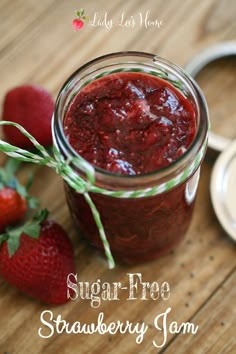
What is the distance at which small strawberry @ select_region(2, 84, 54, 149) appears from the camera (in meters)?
1.17

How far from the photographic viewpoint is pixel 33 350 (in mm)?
1066

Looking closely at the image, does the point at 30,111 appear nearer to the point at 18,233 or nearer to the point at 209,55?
the point at 18,233

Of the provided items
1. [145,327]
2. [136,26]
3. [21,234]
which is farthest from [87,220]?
[136,26]

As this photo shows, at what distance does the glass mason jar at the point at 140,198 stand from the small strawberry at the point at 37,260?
6cm

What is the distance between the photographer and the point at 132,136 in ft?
3.03

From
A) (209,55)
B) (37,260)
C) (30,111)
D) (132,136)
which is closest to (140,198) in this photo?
(132,136)

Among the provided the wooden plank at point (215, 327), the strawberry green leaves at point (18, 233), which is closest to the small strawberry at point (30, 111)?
the strawberry green leaves at point (18, 233)

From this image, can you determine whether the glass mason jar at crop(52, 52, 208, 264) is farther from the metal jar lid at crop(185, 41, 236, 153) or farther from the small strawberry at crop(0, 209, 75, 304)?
the metal jar lid at crop(185, 41, 236, 153)

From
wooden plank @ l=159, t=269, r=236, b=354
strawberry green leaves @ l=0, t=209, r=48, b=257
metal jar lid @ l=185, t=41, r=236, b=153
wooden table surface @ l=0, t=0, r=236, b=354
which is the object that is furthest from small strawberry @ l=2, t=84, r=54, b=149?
wooden plank @ l=159, t=269, r=236, b=354

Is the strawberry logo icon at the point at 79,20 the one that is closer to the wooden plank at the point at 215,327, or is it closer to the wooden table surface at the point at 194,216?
the wooden table surface at the point at 194,216

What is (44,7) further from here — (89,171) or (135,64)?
(89,171)

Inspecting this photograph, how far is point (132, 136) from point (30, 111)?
0.32 meters

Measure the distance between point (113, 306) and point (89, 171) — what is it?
0.35 meters

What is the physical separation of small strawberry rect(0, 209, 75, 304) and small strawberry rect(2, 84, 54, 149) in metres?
0.18
